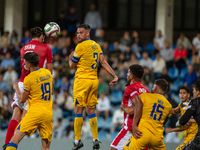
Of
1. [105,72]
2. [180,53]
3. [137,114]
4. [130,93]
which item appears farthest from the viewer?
[180,53]

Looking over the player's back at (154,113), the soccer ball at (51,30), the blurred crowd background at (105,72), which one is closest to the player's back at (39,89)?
the soccer ball at (51,30)

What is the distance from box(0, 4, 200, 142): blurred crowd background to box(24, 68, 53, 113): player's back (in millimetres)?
6287

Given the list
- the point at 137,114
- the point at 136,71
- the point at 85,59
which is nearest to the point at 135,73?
the point at 136,71

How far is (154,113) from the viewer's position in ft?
16.5

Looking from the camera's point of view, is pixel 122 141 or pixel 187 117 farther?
pixel 122 141

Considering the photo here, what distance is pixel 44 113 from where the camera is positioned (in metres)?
5.14

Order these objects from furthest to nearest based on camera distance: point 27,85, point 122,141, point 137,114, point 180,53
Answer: point 180,53
point 122,141
point 27,85
point 137,114

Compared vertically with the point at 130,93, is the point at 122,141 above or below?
below

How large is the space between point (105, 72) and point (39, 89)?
25.7ft

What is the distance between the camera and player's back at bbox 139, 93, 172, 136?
4.98 m

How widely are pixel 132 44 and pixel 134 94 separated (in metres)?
9.54

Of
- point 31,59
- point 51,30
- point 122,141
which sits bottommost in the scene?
point 122,141

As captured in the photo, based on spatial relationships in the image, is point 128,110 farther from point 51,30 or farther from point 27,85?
point 51,30

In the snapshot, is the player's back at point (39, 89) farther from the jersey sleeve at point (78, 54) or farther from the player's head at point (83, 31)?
the player's head at point (83, 31)
